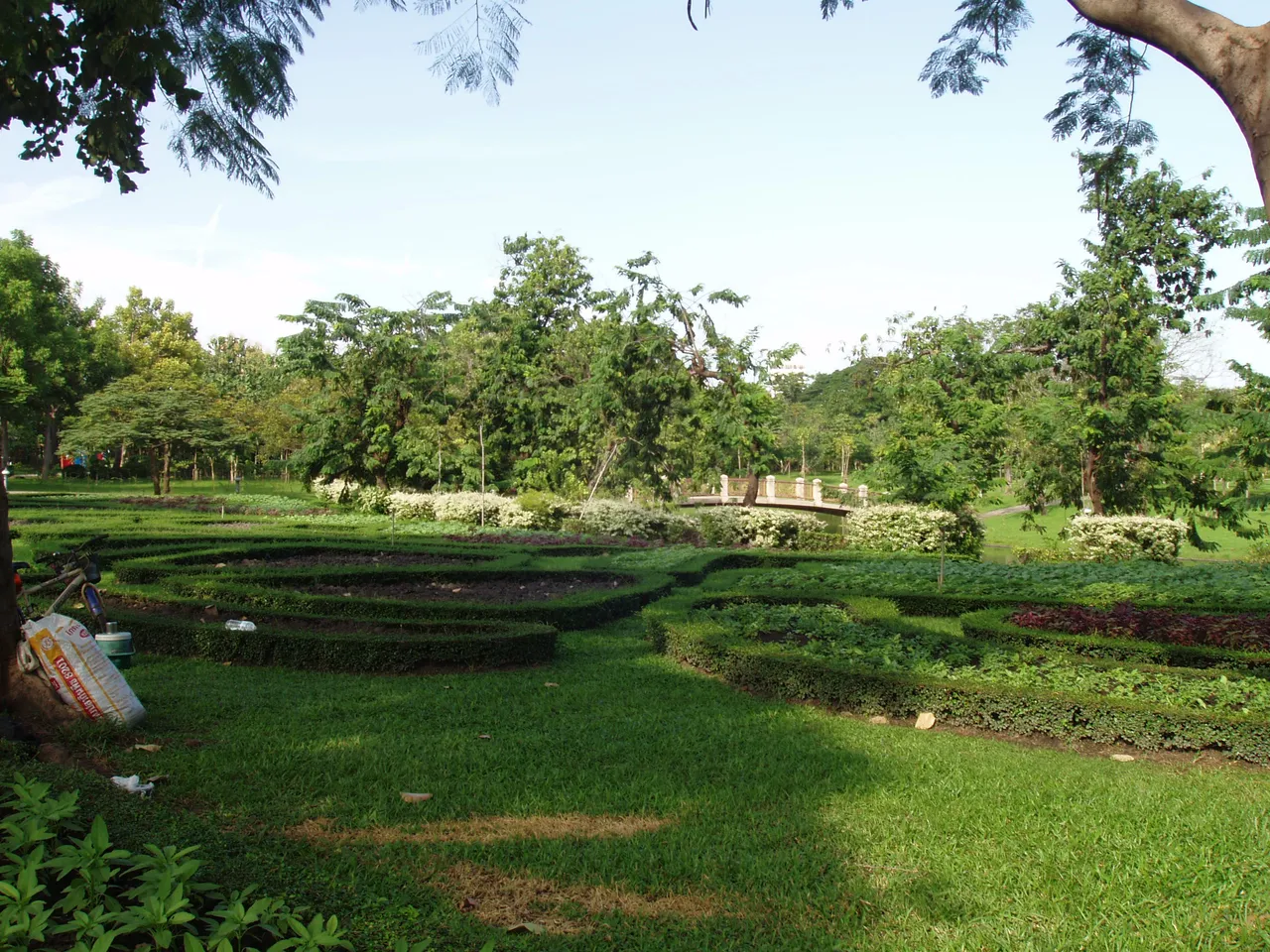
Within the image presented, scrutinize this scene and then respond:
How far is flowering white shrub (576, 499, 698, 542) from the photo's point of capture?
17953 millimetres

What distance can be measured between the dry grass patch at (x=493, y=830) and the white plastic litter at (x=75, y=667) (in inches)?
66.5

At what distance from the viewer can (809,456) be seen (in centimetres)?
5388

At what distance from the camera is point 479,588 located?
1073 centimetres

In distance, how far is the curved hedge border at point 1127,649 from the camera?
20.9ft

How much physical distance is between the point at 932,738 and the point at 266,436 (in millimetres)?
33727

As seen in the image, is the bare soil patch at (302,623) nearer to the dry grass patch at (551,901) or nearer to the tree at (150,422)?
the dry grass patch at (551,901)

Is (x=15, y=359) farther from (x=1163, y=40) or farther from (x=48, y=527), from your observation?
(x=1163, y=40)

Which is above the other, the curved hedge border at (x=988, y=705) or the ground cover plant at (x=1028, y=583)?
the ground cover plant at (x=1028, y=583)

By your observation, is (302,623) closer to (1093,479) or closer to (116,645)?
(116,645)

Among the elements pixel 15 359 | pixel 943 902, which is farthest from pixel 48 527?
pixel 15 359

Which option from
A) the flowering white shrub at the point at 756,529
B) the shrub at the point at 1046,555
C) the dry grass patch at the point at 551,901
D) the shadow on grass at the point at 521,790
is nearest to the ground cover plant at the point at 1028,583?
the shrub at the point at 1046,555

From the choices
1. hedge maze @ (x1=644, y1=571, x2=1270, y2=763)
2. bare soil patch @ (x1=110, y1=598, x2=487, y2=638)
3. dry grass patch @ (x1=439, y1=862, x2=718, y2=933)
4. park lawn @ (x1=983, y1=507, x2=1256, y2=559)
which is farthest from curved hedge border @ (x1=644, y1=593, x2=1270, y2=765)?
park lawn @ (x1=983, y1=507, x2=1256, y2=559)

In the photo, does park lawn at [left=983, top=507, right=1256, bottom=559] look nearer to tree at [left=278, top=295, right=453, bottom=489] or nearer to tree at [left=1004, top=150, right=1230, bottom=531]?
tree at [left=1004, top=150, right=1230, bottom=531]

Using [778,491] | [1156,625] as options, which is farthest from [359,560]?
[778,491]
